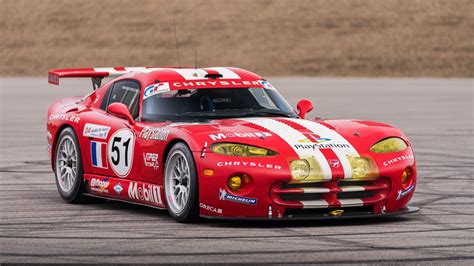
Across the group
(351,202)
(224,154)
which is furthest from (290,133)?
(351,202)

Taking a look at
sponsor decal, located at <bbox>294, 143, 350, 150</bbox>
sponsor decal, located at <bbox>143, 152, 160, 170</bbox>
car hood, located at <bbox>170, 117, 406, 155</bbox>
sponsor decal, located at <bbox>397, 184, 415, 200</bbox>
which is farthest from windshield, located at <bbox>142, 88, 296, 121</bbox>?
sponsor decal, located at <bbox>397, 184, 415, 200</bbox>

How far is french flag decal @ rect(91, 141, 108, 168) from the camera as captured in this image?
1020 cm

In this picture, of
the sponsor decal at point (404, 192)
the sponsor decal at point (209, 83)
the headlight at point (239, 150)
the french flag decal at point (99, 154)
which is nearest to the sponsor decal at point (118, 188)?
the french flag decal at point (99, 154)

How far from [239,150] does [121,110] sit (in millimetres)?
1496

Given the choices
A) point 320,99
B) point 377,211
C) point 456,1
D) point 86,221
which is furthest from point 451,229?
point 456,1

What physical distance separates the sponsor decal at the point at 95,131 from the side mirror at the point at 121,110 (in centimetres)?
29

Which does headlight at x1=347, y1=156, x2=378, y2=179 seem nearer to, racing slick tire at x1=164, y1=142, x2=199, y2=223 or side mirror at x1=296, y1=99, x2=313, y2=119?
racing slick tire at x1=164, y1=142, x2=199, y2=223

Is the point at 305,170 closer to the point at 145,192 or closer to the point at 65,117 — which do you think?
the point at 145,192

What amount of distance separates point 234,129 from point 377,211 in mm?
1222

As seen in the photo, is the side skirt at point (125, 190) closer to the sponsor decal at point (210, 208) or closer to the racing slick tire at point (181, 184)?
the racing slick tire at point (181, 184)

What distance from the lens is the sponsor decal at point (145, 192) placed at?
30.9ft

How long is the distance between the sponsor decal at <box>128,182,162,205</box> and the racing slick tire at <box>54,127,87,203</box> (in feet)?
2.95

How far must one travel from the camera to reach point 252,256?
7.27 m

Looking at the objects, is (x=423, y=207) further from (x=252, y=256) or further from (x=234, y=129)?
(x=252, y=256)
